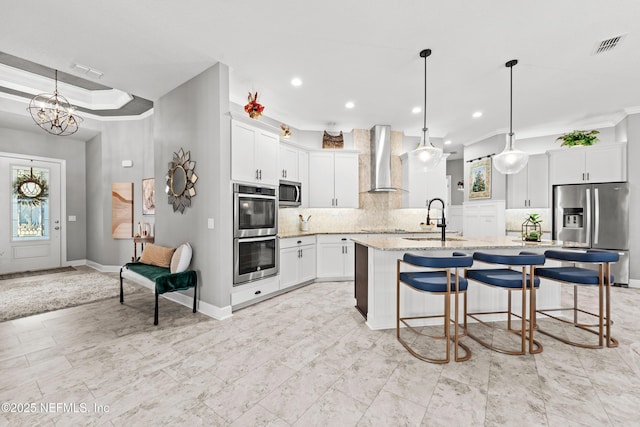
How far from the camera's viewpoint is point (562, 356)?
242 cm

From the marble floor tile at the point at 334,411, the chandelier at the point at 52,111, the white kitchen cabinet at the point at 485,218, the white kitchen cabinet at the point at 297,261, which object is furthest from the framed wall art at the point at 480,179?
the chandelier at the point at 52,111

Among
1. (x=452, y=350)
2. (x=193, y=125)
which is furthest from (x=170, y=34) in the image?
(x=452, y=350)

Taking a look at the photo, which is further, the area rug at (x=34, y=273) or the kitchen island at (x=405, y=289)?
the area rug at (x=34, y=273)

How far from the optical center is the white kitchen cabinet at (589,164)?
4.91 metres

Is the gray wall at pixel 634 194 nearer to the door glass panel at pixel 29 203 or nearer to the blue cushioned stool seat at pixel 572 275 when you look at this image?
the blue cushioned stool seat at pixel 572 275

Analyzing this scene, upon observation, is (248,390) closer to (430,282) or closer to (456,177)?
(430,282)

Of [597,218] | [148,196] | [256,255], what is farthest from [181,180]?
[597,218]

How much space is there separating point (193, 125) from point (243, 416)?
11.1 ft

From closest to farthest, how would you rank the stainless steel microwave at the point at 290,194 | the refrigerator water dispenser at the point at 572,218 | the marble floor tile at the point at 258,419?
the marble floor tile at the point at 258,419 < the stainless steel microwave at the point at 290,194 < the refrigerator water dispenser at the point at 572,218

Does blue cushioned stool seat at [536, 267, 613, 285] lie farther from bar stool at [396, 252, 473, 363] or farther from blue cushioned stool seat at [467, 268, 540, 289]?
bar stool at [396, 252, 473, 363]

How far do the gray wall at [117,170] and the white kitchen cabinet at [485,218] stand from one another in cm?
698

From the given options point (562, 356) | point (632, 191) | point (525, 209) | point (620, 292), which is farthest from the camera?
point (525, 209)

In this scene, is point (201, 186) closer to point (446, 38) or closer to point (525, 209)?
point (446, 38)

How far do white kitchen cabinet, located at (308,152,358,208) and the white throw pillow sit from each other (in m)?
2.48
